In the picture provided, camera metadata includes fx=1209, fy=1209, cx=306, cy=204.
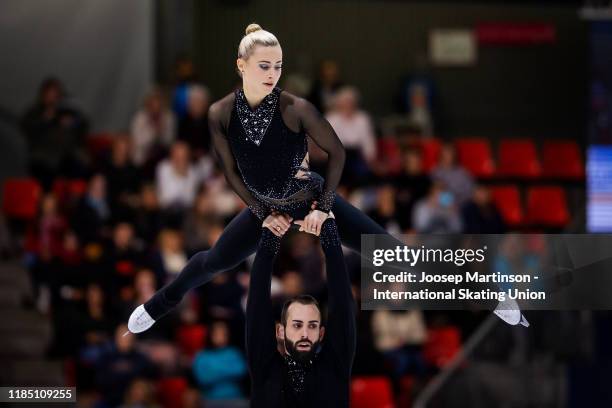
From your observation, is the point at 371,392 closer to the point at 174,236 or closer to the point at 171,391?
the point at 171,391

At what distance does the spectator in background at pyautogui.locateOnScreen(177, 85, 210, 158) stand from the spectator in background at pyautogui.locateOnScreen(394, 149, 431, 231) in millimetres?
2041

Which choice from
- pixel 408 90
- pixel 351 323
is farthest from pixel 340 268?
pixel 408 90

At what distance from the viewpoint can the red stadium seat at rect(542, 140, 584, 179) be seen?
51.3ft

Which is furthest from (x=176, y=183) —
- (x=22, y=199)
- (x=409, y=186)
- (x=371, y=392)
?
(x=371, y=392)

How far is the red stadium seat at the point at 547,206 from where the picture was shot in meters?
14.1

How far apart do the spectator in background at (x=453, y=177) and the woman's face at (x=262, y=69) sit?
19.1 ft

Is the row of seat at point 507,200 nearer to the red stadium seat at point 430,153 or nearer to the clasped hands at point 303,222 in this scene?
the red stadium seat at point 430,153

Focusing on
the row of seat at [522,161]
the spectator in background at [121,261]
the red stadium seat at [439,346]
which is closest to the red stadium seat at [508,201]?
the row of seat at [522,161]

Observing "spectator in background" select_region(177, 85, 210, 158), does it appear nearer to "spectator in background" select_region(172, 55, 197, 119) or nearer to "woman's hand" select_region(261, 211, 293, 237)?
"spectator in background" select_region(172, 55, 197, 119)

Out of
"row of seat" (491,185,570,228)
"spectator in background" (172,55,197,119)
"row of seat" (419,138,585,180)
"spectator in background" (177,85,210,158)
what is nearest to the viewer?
"spectator in background" (177,85,210,158)

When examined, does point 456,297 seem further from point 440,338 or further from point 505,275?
point 440,338

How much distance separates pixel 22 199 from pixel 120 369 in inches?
118

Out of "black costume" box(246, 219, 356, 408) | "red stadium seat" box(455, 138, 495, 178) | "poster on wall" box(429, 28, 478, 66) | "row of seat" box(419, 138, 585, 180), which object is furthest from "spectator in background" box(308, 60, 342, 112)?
"black costume" box(246, 219, 356, 408)

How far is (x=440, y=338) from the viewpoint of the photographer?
1188 cm
